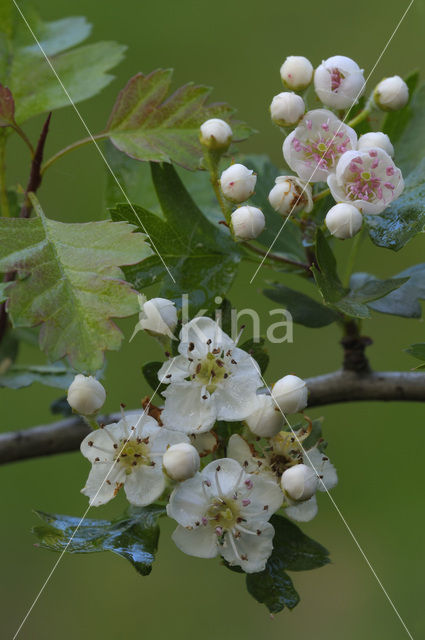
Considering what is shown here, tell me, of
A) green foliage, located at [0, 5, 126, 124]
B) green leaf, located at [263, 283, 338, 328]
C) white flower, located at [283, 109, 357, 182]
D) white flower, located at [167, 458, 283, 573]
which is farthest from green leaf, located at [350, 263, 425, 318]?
green foliage, located at [0, 5, 126, 124]

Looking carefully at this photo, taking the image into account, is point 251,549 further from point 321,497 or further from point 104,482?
point 321,497

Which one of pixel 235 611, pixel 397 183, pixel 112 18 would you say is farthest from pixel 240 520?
pixel 112 18

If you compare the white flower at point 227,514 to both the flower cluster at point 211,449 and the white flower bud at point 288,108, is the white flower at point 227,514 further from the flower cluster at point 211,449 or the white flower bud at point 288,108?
the white flower bud at point 288,108

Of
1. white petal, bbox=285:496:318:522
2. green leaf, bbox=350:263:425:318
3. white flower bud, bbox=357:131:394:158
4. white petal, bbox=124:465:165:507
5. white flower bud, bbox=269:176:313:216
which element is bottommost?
white petal, bbox=124:465:165:507

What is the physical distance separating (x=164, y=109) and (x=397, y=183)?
23cm

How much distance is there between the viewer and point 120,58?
88cm

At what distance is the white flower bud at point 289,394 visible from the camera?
0.64m

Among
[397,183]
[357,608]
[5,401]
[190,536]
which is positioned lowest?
[5,401]

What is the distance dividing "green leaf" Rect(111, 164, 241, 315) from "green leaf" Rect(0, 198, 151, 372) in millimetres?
57

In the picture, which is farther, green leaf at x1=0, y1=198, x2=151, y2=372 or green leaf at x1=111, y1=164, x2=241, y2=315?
green leaf at x1=111, y1=164, x2=241, y2=315

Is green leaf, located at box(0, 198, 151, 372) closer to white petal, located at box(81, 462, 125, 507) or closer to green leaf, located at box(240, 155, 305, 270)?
white petal, located at box(81, 462, 125, 507)

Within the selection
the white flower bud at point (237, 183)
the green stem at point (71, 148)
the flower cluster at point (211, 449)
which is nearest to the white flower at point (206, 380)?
the flower cluster at point (211, 449)

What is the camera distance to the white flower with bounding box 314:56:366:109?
739 millimetres

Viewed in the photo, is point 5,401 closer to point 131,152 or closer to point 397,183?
point 131,152
